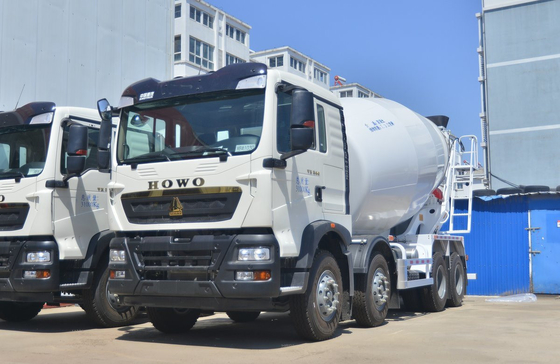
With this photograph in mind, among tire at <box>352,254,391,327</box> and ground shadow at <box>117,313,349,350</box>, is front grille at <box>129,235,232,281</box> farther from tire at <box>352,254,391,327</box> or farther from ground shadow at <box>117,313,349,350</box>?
tire at <box>352,254,391,327</box>

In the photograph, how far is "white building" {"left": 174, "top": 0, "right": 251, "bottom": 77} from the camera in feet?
171

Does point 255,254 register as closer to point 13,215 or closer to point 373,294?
point 373,294

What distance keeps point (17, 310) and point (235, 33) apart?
170 ft

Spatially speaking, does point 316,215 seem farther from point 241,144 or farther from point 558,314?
point 558,314

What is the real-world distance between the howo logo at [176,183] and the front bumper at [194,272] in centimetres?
56

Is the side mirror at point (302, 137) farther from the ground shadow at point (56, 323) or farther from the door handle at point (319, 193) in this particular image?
the ground shadow at point (56, 323)

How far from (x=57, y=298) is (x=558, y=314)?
831 cm

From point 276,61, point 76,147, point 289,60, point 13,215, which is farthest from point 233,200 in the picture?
point 276,61

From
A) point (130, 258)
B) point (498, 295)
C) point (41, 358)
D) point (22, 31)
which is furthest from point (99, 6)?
point (498, 295)

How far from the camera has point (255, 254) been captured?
6.98 m

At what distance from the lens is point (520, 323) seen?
10.1 meters

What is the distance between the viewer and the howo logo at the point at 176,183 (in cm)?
721

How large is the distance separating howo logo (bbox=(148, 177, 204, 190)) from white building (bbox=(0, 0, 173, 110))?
7058 millimetres

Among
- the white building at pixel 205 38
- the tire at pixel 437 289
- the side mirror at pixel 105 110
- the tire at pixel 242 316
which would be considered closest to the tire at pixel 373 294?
the tire at pixel 242 316
